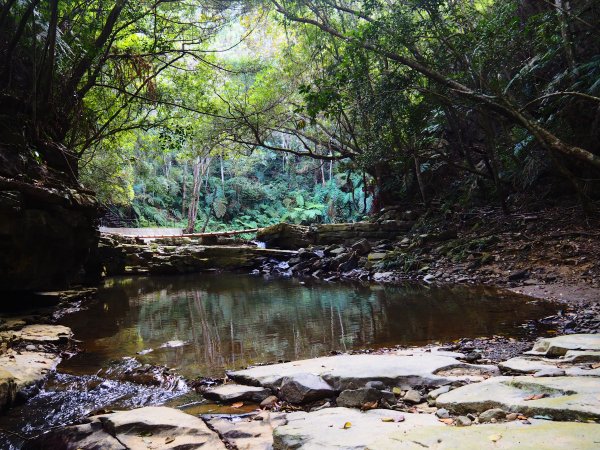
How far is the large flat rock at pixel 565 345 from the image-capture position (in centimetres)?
358

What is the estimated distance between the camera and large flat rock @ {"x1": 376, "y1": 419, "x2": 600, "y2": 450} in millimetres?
1609

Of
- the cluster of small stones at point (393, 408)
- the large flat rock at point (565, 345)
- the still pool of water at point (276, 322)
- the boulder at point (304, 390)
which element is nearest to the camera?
the cluster of small stones at point (393, 408)

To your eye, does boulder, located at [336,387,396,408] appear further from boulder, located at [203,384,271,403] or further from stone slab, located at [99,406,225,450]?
stone slab, located at [99,406,225,450]

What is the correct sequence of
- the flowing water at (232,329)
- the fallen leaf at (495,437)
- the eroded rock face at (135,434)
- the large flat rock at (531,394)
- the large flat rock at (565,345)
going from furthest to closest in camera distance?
the flowing water at (232,329), the large flat rock at (565,345), the eroded rock face at (135,434), the large flat rock at (531,394), the fallen leaf at (495,437)

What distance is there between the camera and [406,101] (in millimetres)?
11727

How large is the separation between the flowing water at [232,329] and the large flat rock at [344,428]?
5.23 ft

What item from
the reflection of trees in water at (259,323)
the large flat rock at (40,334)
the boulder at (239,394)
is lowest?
the reflection of trees in water at (259,323)

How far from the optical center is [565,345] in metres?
3.67

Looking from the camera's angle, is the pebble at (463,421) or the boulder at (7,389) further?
the boulder at (7,389)

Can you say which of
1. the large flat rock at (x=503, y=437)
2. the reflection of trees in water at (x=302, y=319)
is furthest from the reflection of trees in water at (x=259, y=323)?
the large flat rock at (x=503, y=437)

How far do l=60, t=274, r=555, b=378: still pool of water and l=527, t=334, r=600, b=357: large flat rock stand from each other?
4.00 ft

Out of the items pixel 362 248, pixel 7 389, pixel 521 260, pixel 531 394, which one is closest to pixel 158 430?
pixel 7 389

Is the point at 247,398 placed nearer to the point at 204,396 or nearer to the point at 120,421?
the point at 204,396

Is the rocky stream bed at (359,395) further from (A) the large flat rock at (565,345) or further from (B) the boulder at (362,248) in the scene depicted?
(B) the boulder at (362,248)
